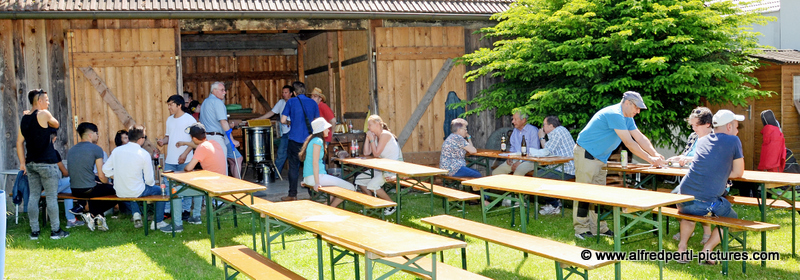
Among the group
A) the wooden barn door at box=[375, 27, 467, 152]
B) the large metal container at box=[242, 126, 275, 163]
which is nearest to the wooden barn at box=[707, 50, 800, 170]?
the wooden barn door at box=[375, 27, 467, 152]

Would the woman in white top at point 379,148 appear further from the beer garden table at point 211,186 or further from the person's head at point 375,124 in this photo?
the beer garden table at point 211,186

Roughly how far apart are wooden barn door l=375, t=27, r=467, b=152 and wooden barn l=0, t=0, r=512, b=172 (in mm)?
16

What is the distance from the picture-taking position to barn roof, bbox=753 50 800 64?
1163cm

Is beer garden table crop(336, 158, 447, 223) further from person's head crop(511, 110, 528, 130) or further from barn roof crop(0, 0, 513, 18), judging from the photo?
barn roof crop(0, 0, 513, 18)

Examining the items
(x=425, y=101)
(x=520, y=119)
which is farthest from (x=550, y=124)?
(x=425, y=101)

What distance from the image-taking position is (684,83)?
9109mm

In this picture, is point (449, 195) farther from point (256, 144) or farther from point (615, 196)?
point (256, 144)

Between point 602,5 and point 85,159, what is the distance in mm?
6724

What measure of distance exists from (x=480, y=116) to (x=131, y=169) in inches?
232

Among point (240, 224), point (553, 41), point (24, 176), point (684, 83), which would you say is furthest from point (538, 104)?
point (24, 176)

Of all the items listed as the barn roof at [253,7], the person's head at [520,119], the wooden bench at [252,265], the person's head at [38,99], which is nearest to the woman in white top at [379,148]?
the person's head at [520,119]

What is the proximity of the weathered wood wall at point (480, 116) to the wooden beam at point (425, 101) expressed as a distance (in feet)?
1.30

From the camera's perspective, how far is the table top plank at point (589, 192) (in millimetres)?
4986

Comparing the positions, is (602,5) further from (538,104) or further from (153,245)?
(153,245)
